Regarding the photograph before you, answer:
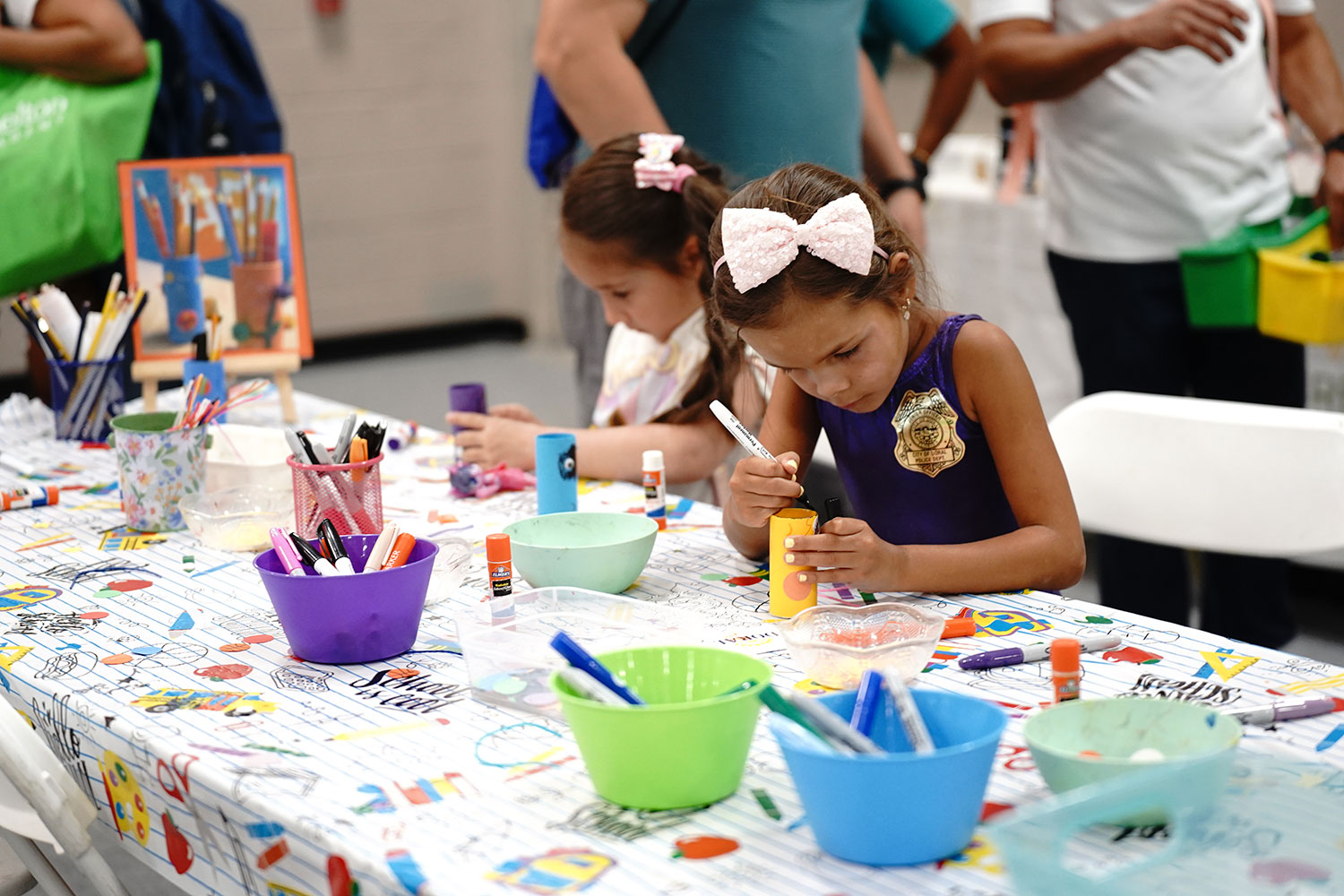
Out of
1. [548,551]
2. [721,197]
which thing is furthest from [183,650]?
[721,197]

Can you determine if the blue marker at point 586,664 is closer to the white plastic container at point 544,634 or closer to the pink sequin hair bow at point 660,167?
the white plastic container at point 544,634

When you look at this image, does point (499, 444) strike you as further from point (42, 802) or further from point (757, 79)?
point (42, 802)

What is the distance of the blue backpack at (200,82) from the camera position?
2941 mm

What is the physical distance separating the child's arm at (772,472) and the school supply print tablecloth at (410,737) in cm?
4

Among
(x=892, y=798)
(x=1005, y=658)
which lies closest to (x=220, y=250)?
(x=1005, y=658)

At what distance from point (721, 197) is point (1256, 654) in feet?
3.22

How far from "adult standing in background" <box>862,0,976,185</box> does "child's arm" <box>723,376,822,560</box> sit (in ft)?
4.27

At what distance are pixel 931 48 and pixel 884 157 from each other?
48cm

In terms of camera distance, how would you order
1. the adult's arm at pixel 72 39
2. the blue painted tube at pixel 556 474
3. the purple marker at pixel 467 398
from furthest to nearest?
the adult's arm at pixel 72 39 < the purple marker at pixel 467 398 < the blue painted tube at pixel 556 474

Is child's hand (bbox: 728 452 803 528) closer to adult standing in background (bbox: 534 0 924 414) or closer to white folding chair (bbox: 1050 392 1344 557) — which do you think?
A: white folding chair (bbox: 1050 392 1344 557)

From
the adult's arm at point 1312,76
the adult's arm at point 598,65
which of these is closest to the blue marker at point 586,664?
the adult's arm at point 598,65

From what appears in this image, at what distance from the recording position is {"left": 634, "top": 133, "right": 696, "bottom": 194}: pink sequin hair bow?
1.91 m

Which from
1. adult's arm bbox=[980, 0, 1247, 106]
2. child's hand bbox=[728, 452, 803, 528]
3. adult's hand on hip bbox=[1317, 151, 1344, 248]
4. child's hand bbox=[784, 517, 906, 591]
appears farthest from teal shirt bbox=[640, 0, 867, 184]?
child's hand bbox=[784, 517, 906, 591]

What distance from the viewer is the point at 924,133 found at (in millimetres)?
3145
